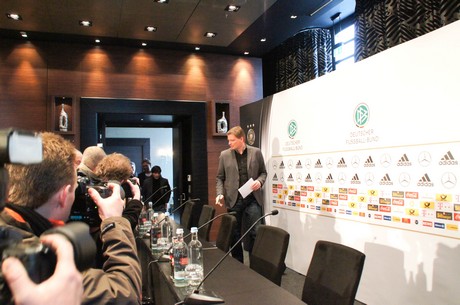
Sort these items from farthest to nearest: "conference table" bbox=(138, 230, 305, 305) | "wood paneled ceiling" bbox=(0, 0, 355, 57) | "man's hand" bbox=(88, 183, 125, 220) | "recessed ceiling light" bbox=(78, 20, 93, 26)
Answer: "recessed ceiling light" bbox=(78, 20, 93, 26)
"wood paneled ceiling" bbox=(0, 0, 355, 57)
"conference table" bbox=(138, 230, 305, 305)
"man's hand" bbox=(88, 183, 125, 220)

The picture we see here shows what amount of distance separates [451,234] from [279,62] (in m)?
4.65

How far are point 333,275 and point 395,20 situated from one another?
3197mm

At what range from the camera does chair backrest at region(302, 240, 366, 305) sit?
160 centimetres

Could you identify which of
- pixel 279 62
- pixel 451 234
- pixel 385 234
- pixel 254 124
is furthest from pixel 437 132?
pixel 279 62

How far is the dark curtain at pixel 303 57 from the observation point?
5465mm

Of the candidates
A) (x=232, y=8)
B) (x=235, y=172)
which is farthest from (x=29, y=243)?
(x=232, y=8)

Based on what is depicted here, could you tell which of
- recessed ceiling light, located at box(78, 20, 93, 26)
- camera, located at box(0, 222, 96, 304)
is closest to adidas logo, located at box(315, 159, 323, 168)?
camera, located at box(0, 222, 96, 304)

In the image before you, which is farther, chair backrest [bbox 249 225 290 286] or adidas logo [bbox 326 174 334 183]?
adidas logo [bbox 326 174 334 183]

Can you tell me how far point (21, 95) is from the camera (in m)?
5.34

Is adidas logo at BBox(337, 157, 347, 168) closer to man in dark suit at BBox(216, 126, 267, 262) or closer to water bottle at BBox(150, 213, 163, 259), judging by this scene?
man in dark suit at BBox(216, 126, 267, 262)

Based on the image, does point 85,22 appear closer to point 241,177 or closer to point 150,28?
point 150,28

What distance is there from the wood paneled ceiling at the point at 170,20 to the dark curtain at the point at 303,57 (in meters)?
0.17

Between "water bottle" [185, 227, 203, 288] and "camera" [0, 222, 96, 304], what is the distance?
1278 mm

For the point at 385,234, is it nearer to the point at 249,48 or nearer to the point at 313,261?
the point at 313,261
